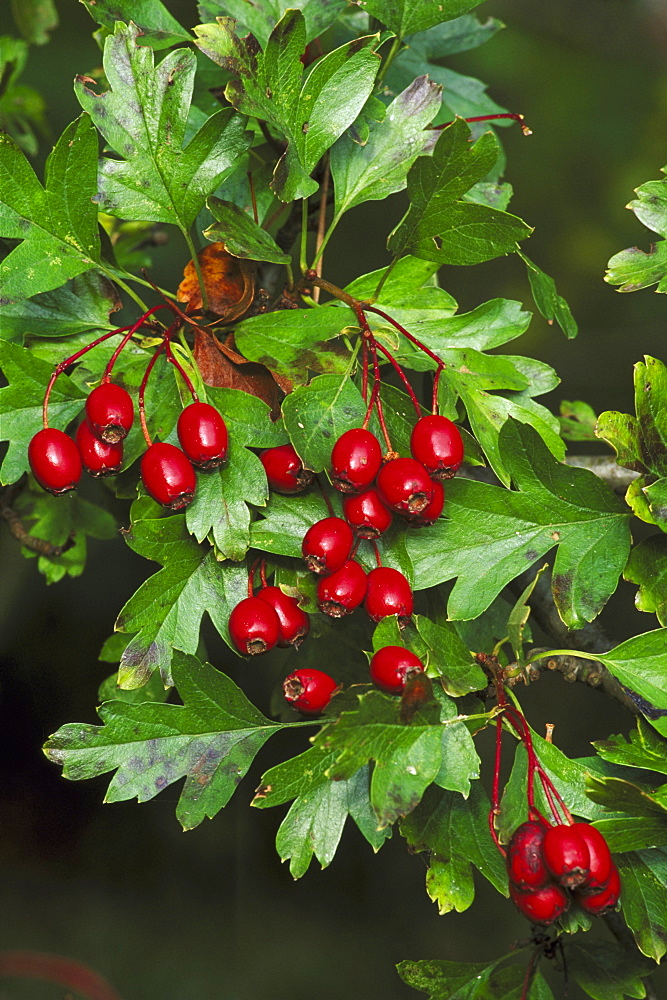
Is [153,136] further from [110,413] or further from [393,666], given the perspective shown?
[393,666]

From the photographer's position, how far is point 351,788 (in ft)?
1.07

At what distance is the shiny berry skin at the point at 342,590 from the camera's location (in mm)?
301

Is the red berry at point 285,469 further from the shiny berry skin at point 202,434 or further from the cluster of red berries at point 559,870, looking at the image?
the cluster of red berries at point 559,870

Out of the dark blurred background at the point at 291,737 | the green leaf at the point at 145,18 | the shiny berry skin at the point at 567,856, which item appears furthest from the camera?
the dark blurred background at the point at 291,737

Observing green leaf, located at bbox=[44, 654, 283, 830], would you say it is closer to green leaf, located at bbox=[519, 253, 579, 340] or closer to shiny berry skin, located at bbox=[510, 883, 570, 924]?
shiny berry skin, located at bbox=[510, 883, 570, 924]

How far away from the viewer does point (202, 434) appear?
0.99 ft

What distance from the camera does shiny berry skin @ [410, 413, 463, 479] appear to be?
0.30 metres

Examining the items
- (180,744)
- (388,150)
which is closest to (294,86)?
(388,150)

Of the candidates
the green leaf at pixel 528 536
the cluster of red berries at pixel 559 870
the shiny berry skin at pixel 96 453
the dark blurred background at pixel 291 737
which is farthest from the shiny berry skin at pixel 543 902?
the dark blurred background at pixel 291 737

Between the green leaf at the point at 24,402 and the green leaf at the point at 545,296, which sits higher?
the green leaf at the point at 24,402

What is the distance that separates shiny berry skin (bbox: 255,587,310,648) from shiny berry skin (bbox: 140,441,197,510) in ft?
0.17

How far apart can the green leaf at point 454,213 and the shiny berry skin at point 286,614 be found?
15 cm

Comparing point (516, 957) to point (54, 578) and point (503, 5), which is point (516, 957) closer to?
point (54, 578)

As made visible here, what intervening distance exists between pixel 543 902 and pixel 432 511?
140mm
